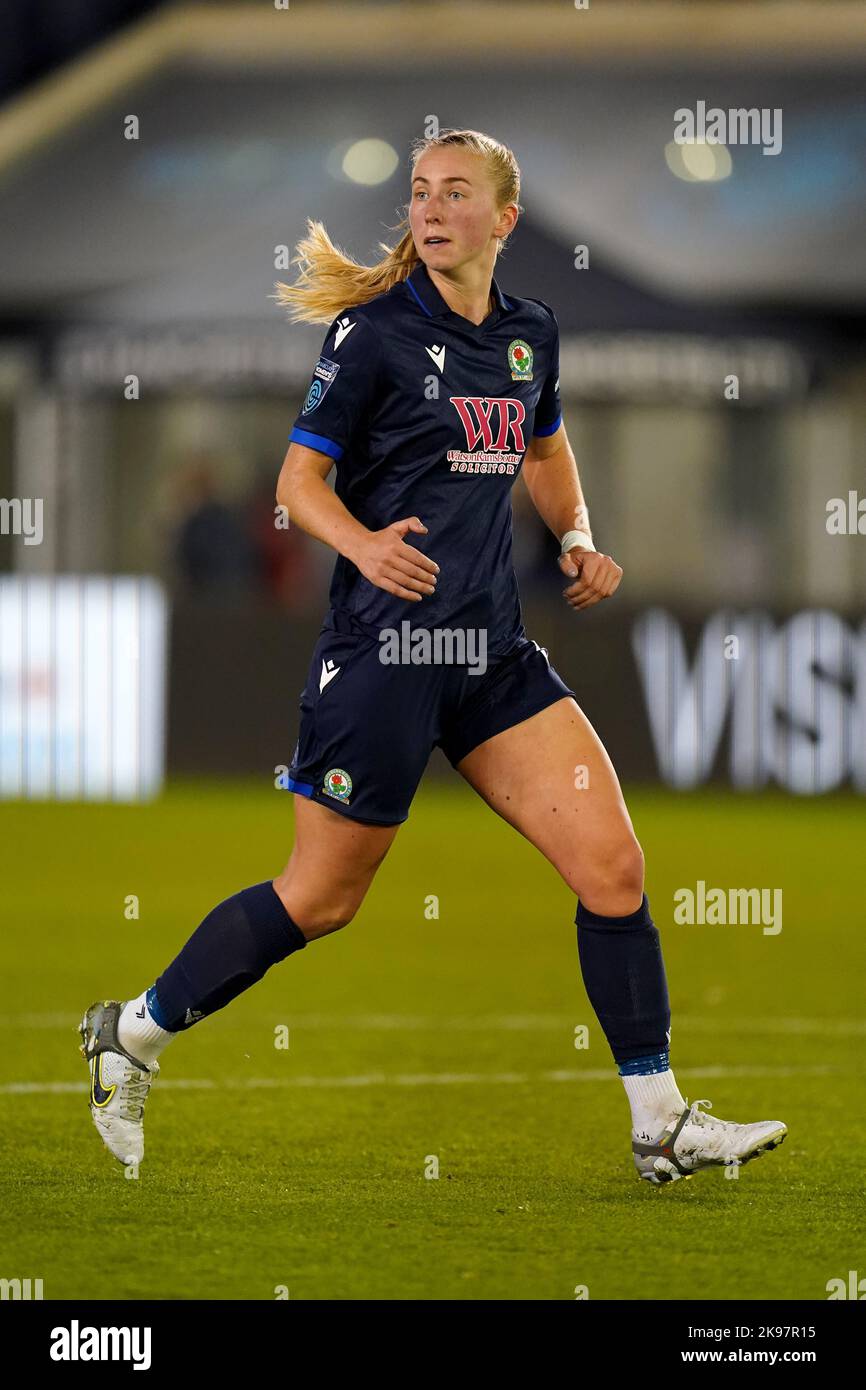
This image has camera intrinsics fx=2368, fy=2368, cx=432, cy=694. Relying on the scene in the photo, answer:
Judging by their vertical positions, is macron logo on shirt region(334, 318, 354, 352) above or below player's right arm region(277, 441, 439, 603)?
above

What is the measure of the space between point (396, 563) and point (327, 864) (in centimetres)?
78

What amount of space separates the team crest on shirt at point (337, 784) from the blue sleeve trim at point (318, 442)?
28.9 inches

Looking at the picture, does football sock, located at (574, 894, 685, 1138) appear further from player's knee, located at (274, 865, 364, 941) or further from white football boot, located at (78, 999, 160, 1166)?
white football boot, located at (78, 999, 160, 1166)

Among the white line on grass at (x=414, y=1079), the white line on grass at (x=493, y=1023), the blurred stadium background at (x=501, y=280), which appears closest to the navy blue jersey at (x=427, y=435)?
the white line on grass at (x=414, y=1079)

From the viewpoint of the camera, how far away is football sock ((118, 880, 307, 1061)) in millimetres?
5633

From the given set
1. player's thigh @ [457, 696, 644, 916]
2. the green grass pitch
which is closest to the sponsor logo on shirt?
player's thigh @ [457, 696, 644, 916]

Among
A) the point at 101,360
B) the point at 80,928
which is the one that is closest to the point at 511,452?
the point at 80,928

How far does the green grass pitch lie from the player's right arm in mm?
1427

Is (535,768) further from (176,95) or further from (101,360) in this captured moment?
(176,95)

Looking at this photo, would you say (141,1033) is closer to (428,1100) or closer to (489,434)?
(428,1100)

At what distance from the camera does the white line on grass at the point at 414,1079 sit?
7051mm

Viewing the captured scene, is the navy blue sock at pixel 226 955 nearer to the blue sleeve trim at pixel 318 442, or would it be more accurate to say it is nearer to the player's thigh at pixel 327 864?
the player's thigh at pixel 327 864

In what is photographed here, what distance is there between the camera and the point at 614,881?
18.5 feet

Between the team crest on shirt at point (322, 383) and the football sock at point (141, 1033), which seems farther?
the football sock at point (141, 1033)
